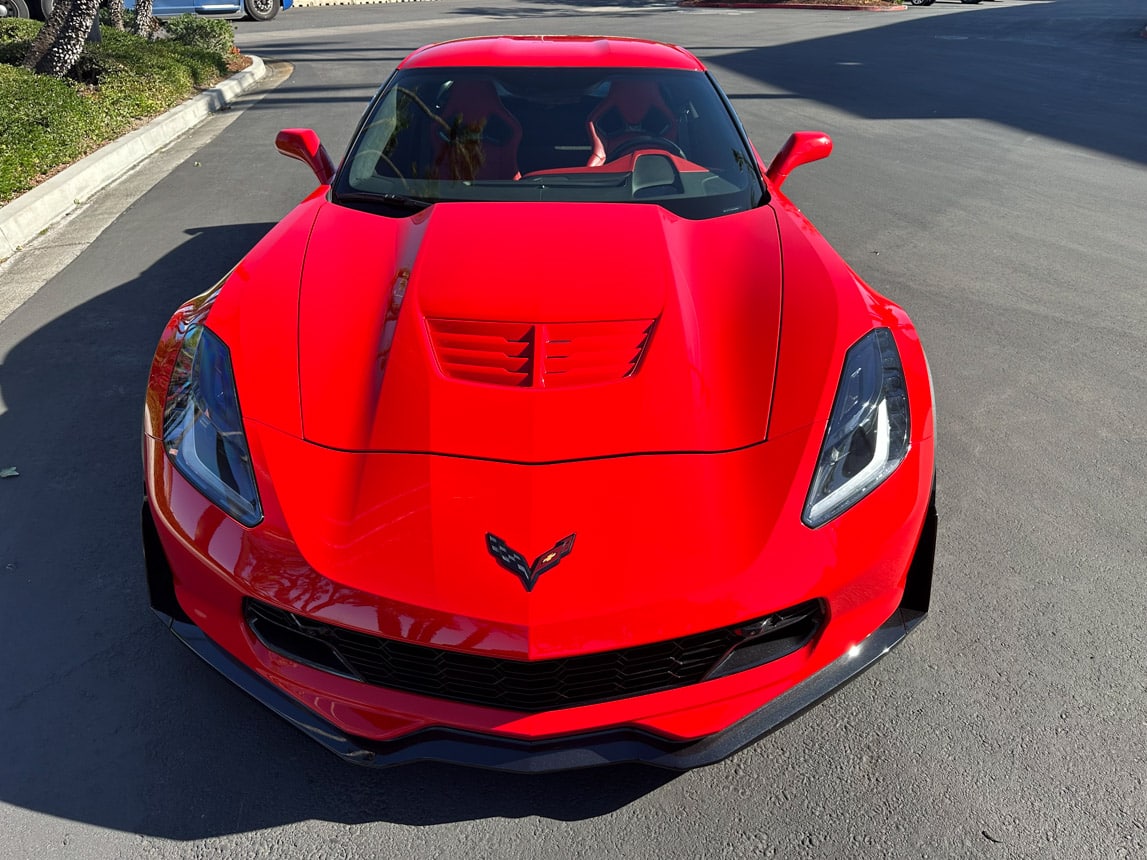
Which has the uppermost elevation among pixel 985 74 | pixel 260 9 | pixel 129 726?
pixel 129 726

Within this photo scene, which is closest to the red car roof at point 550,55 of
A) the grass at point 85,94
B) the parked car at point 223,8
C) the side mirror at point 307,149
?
the side mirror at point 307,149

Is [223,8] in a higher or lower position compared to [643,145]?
lower

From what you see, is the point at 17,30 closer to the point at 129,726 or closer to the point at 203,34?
the point at 203,34

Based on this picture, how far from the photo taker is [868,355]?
2150 millimetres

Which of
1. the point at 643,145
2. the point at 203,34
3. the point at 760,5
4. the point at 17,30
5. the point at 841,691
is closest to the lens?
the point at 841,691

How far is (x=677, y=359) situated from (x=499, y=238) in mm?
750

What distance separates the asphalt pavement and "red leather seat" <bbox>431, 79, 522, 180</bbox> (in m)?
1.60

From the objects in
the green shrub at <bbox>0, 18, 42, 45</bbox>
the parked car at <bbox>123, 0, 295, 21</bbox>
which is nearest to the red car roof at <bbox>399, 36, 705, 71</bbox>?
the green shrub at <bbox>0, 18, 42, 45</bbox>

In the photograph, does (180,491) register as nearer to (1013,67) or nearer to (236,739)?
(236,739)

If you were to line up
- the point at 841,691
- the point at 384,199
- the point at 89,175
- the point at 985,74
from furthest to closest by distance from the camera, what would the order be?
1. the point at 985,74
2. the point at 89,175
3. the point at 384,199
4. the point at 841,691

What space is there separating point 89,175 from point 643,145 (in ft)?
17.9

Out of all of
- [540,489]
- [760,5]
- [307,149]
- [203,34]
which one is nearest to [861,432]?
[540,489]

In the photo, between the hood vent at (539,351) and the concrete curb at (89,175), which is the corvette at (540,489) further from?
the concrete curb at (89,175)

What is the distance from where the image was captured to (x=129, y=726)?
83.8 inches
